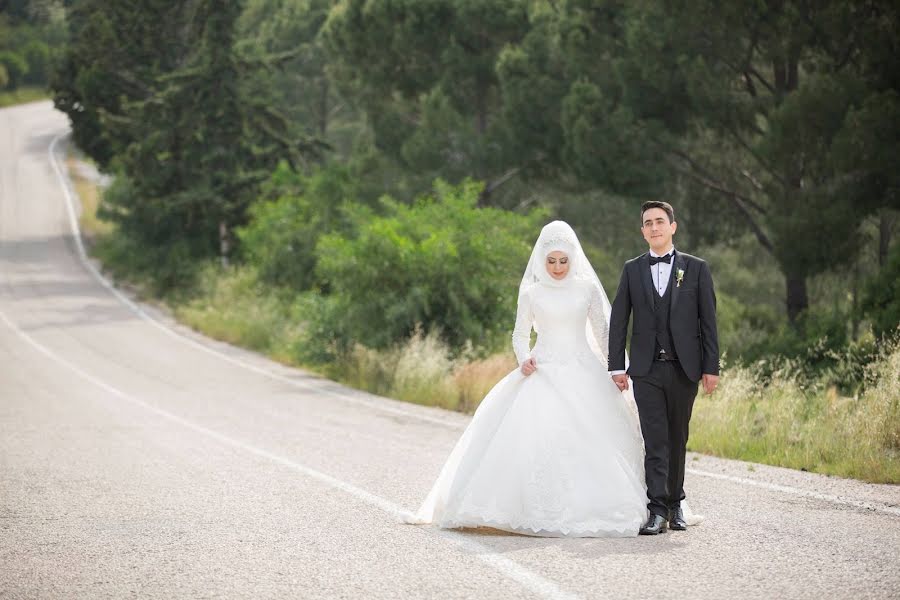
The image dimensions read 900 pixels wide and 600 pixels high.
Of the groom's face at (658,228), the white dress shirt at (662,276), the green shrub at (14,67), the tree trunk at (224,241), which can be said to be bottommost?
the white dress shirt at (662,276)

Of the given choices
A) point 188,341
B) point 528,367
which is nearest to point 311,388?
point 188,341

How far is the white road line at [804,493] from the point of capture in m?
7.98

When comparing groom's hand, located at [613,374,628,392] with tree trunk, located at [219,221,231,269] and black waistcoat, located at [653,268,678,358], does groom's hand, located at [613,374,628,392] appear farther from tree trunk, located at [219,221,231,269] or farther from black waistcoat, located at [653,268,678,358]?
tree trunk, located at [219,221,231,269]

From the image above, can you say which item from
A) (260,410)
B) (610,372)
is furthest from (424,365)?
(610,372)

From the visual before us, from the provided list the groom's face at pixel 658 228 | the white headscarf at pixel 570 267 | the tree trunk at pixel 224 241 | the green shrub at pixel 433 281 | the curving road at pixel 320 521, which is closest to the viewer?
the curving road at pixel 320 521

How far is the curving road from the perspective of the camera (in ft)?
20.0

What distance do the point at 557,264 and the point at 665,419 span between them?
4.15 feet

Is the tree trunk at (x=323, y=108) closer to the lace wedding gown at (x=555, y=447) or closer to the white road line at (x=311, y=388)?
the white road line at (x=311, y=388)

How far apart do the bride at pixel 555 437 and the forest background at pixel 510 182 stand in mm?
2955

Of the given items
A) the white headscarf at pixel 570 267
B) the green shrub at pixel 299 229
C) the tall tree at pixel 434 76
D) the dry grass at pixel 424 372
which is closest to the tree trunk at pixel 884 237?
the dry grass at pixel 424 372

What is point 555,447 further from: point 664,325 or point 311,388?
point 311,388

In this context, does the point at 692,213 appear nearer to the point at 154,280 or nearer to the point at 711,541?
the point at 154,280

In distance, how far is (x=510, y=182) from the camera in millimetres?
35281

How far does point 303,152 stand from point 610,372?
111 feet
